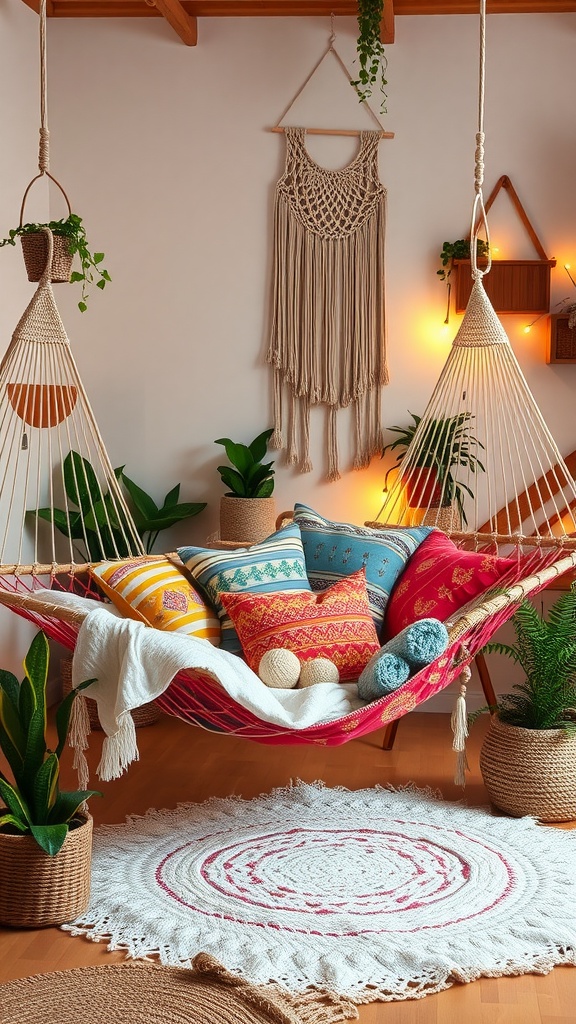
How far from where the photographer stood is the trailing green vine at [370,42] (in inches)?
150

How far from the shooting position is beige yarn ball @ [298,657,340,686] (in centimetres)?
293

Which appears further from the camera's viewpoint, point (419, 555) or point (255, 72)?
point (255, 72)

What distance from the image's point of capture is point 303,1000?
2006 millimetres

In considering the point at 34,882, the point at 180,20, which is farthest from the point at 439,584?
the point at 180,20

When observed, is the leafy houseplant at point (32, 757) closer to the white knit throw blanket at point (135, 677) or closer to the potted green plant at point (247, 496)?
the white knit throw blanket at point (135, 677)

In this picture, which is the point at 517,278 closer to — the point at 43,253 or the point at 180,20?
the point at 180,20

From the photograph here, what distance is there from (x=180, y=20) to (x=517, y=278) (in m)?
1.58

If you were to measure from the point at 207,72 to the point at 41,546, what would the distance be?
1981 millimetres

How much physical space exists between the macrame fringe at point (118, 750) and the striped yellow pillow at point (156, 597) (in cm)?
53

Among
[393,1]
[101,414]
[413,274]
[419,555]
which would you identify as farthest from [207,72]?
[419,555]

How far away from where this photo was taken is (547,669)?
303cm

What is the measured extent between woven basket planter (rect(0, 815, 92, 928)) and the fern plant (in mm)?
1350

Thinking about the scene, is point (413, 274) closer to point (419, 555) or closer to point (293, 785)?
point (419, 555)

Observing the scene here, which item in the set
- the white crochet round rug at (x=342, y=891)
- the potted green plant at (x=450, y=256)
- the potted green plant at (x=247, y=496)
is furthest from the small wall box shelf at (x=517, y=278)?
the white crochet round rug at (x=342, y=891)
